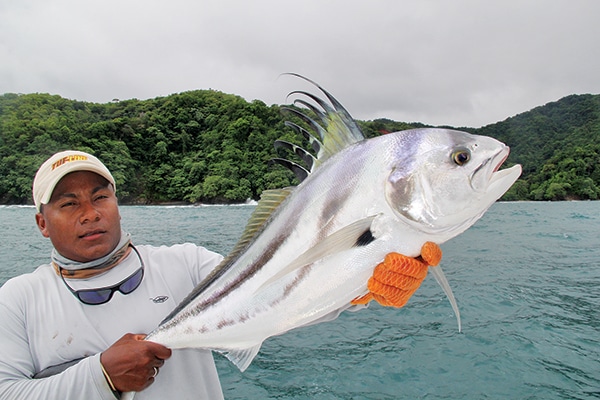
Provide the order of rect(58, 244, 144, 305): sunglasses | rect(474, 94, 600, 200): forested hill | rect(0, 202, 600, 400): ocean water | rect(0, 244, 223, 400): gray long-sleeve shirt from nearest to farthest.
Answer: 1. rect(0, 244, 223, 400): gray long-sleeve shirt
2. rect(58, 244, 144, 305): sunglasses
3. rect(0, 202, 600, 400): ocean water
4. rect(474, 94, 600, 200): forested hill

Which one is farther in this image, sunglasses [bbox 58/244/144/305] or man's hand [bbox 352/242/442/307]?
sunglasses [bbox 58/244/144/305]

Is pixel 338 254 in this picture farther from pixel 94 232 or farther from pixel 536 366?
pixel 536 366

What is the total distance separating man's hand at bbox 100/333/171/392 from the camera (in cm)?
157

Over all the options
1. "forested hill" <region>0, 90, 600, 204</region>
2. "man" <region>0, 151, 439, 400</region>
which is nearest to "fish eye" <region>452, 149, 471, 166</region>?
"man" <region>0, 151, 439, 400</region>

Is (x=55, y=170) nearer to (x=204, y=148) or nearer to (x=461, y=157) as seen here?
(x=461, y=157)

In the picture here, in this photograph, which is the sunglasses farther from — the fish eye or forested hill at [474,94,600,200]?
forested hill at [474,94,600,200]

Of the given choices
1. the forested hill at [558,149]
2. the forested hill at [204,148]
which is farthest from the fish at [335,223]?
the forested hill at [558,149]

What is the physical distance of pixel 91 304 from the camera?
1837 mm

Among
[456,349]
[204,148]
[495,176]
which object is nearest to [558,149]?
[204,148]

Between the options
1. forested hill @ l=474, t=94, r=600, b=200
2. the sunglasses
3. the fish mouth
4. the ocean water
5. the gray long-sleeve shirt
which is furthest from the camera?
forested hill @ l=474, t=94, r=600, b=200

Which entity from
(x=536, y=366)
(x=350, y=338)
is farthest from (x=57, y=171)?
(x=536, y=366)

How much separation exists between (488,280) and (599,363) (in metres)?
4.72

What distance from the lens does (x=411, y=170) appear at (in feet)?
4.69

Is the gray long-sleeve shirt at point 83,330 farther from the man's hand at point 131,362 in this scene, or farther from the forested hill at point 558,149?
the forested hill at point 558,149
